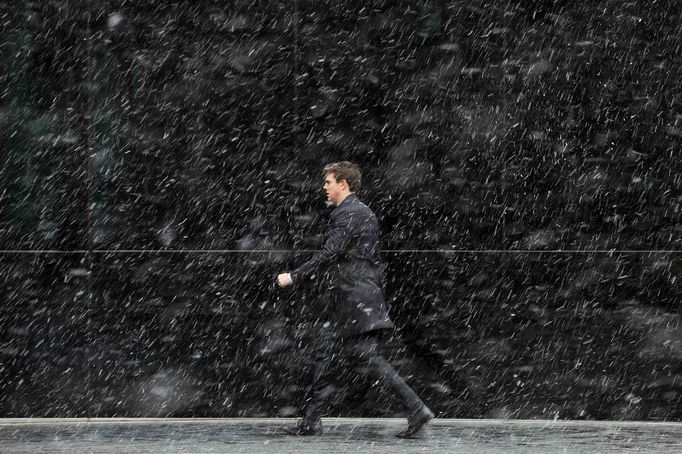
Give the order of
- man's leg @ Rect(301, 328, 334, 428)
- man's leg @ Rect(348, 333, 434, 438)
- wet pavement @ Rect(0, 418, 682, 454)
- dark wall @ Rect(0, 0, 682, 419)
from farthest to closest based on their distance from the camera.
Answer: dark wall @ Rect(0, 0, 682, 419) → man's leg @ Rect(301, 328, 334, 428) → man's leg @ Rect(348, 333, 434, 438) → wet pavement @ Rect(0, 418, 682, 454)

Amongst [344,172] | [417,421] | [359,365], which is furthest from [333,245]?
[417,421]

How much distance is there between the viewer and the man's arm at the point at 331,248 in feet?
30.4

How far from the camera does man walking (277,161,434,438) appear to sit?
951cm

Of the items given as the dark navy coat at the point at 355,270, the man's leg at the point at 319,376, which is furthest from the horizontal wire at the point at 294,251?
the man's leg at the point at 319,376

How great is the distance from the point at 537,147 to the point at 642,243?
110 centimetres

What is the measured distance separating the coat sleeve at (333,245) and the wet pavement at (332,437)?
114 centimetres

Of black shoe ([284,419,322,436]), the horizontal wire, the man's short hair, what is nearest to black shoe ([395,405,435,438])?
black shoe ([284,419,322,436])

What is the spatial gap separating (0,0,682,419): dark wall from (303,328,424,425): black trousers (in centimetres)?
139

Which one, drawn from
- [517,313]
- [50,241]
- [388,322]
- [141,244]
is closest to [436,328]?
[517,313]

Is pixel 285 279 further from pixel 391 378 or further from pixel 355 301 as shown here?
pixel 391 378

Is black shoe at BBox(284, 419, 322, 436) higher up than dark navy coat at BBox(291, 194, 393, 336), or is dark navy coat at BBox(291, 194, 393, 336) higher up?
dark navy coat at BBox(291, 194, 393, 336)

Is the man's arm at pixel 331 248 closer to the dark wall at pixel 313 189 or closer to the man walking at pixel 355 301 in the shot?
the man walking at pixel 355 301

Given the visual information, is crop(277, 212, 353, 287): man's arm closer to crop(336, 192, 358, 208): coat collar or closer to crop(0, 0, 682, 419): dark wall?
crop(336, 192, 358, 208): coat collar

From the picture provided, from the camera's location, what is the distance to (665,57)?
11.0m
